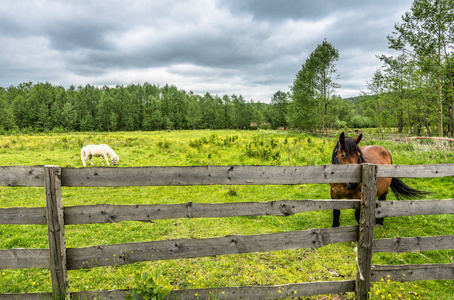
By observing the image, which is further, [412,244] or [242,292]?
[412,244]

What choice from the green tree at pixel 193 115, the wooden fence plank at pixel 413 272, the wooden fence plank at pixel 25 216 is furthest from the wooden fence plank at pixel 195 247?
the green tree at pixel 193 115

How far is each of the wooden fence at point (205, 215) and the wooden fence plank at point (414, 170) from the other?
2cm

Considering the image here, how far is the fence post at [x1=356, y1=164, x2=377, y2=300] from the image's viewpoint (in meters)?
3.09

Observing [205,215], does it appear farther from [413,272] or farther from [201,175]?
[413,272]

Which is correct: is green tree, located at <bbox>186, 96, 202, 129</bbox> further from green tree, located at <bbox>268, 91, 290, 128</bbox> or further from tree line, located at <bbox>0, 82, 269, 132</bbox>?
green tree, located at <bbox>268, 91, 290, 128</bbox>

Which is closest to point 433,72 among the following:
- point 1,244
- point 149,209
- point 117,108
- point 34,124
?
point 149,209

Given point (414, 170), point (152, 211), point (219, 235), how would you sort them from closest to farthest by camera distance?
1. point (152, 211)
2. point (414, 170)
3. point (219, 235)

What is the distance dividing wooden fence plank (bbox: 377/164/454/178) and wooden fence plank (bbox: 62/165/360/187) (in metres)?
0.54

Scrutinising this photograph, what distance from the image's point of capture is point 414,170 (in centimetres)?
335

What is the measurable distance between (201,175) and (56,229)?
1.98 m

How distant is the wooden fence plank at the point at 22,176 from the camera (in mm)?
2762

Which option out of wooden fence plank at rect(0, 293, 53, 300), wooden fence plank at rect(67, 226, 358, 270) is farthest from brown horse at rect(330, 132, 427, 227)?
wooden fence plank at rect(0, 293, 53, 300)

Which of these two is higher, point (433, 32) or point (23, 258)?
point (433, 32)

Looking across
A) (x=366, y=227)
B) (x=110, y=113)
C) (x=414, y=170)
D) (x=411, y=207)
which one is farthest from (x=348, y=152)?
(x=110, y=113)
